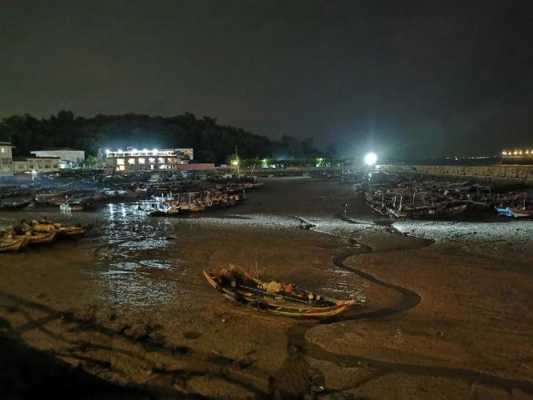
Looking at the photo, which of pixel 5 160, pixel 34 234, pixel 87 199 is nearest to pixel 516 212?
pixel 34 234

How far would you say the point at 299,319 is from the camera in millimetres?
10531

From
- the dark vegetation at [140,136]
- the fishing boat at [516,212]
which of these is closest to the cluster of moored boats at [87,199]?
the fishing boat at [516,212]

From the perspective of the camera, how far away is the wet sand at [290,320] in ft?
26.3

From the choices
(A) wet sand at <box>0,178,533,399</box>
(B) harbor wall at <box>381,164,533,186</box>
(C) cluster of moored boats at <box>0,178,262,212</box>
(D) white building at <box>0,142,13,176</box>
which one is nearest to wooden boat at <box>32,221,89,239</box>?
(A) wet sand at <box>0,178,533,399</box>

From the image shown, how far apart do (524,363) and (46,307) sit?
40.9 ft

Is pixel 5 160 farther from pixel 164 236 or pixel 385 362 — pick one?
pixel 385 362

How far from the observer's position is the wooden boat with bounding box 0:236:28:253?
1889cm

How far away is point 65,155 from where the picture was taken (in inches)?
3612

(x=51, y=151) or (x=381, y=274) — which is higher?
(x=51, y=151)

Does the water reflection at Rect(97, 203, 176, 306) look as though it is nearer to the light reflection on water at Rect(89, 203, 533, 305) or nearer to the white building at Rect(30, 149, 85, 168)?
the light reflection on water at Rect(89, 203, 533, 305)

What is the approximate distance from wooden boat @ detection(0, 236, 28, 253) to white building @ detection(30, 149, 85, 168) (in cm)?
7388

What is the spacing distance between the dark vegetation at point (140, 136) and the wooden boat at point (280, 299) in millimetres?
94490

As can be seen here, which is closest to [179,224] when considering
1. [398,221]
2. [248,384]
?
[398,221]

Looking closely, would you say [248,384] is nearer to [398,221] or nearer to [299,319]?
[299,319]
